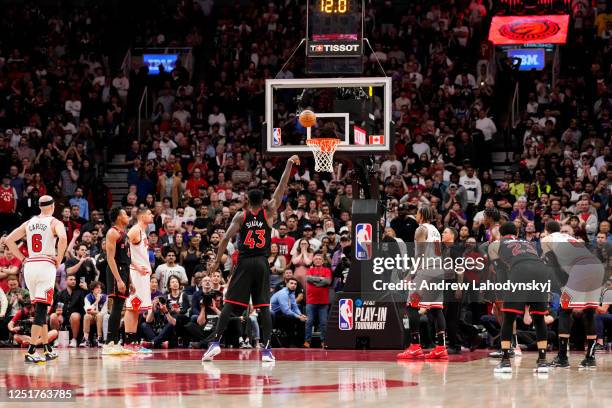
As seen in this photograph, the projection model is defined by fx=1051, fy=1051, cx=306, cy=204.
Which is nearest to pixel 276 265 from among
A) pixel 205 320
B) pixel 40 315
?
pixel 205 320

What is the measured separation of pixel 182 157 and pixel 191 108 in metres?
2.97

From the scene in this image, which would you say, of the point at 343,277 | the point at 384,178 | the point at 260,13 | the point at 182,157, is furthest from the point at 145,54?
the point at 343,277

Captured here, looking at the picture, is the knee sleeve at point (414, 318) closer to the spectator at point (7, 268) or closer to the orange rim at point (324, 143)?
the orange rim at point (324, 143)

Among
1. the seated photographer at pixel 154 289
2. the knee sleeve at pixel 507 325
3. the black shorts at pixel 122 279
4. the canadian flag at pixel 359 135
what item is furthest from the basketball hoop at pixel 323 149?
the seated photographer at pixel 154 289

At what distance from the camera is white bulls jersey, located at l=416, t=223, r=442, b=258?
14.1 meters

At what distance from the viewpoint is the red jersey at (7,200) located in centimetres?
2256

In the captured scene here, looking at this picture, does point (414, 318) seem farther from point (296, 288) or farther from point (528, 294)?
point (296, 288)

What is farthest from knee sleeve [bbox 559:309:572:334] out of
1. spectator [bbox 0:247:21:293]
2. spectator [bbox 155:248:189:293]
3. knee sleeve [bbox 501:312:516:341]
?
spectator [bbox 0:247:21:293]

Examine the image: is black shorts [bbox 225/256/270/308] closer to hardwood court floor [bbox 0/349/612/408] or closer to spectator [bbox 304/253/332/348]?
hardwood court floor [bbox 0/349/612/408]

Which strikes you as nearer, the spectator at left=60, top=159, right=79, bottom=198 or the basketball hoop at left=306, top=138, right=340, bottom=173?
the basketball hoop at left=306, top=138, right=340, bottom=173

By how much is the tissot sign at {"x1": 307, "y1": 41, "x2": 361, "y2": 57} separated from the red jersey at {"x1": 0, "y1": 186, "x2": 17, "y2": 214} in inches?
356

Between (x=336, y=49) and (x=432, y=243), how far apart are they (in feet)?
12.6

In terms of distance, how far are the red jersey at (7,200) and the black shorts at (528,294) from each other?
44.1ft

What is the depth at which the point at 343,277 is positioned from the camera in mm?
18156
